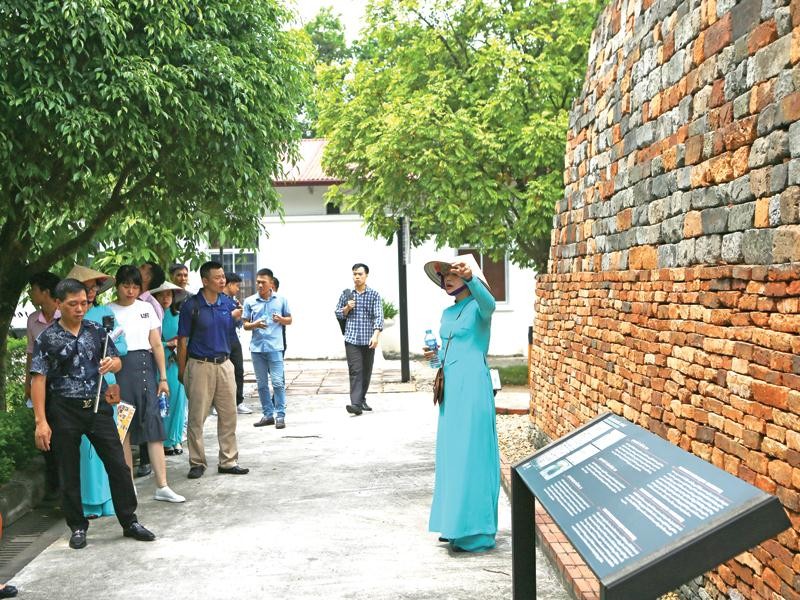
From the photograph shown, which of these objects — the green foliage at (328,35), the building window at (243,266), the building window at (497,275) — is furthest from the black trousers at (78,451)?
the green foliage at (328,35)

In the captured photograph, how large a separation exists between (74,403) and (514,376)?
1125 centimetres

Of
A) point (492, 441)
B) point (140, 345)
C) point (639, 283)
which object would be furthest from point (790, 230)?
point (140, 345)

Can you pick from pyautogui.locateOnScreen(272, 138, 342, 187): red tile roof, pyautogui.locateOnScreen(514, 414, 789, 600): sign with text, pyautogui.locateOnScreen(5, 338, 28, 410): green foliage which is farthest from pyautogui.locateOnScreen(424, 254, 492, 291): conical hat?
pyautogui.locateOnScreen(272, 138, 342, 187): red tile roof

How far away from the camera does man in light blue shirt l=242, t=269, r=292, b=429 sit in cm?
1187

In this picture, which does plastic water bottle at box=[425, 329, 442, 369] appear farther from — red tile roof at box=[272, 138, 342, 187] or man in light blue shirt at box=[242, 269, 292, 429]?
red tile roof at box=[272, 138, 342, 187]

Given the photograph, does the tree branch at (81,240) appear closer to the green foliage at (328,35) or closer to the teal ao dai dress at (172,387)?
the teal ao dai dress at (172,387)

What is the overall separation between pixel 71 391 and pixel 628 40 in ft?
14.4

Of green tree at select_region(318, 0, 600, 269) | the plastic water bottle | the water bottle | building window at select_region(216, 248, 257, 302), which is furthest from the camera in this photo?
building window at select_region(216, 248, 257, 302)

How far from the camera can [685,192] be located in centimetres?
509

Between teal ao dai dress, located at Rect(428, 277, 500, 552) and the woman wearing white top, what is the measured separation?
99.4 inches

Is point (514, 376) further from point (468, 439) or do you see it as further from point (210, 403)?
point (468, 439)

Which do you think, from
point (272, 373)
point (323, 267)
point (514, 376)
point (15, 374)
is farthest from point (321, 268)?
point (272, 373)

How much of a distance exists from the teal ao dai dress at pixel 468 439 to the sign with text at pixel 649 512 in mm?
2613

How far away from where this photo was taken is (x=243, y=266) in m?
24.6
